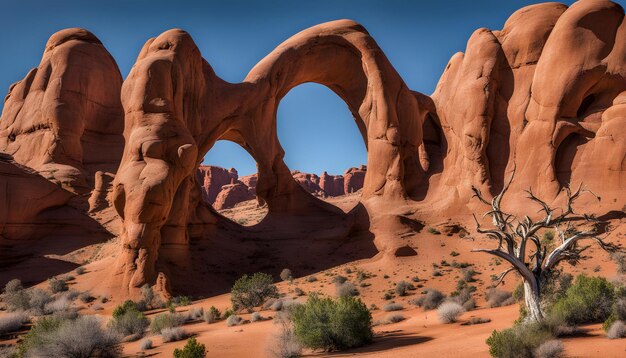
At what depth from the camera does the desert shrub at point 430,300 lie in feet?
56.1

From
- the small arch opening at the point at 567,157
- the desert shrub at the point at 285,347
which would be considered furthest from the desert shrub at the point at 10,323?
the small arch opening at the point at 567,157

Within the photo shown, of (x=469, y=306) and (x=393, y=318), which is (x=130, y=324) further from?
(x=469, y=306)

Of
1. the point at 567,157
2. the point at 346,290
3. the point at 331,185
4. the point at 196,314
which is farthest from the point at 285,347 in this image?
the point at 331,185

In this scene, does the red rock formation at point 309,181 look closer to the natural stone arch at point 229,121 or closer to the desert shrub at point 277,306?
the natural stone arch at point 229,121

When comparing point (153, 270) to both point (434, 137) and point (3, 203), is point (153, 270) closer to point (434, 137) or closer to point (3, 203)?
point (3, 203)

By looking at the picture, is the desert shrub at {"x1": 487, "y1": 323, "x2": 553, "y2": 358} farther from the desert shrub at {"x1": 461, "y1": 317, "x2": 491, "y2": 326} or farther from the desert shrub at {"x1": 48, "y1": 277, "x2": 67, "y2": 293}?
the desert shrub at {"x1": 48, "y1": 277, "x2": 67, "y2": 293}

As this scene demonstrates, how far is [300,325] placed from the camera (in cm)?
1123

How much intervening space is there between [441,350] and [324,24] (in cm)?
2565

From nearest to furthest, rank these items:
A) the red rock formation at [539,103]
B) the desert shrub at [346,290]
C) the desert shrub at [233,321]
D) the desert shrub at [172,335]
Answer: the desert shrub at [172,335] → the desert shrub at [233,321] → the desert shrub at [346,290] → the red rock formation at [539,103]

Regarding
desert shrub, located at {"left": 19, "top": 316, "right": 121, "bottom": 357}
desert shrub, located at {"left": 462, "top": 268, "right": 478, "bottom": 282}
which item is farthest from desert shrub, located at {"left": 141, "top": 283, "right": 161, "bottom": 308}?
desert shrub, located at {"left": 462, "top": 268, "right": 478, "bottom": 282}

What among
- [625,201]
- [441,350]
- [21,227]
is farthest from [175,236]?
[625,201]

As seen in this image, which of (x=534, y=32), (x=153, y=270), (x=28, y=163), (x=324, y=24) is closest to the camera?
(x=153, y=270)

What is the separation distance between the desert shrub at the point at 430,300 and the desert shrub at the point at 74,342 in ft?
33.1

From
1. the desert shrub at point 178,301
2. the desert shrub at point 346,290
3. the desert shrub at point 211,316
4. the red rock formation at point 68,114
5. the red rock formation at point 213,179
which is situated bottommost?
the desert shrub at point 211,316
